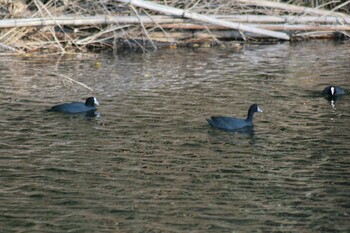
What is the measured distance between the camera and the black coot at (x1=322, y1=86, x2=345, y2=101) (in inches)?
726

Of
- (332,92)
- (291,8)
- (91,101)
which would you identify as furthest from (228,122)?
(291,8)

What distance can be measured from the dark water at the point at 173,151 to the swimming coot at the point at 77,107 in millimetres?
272

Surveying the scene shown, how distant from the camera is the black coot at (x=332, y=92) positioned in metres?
18.4

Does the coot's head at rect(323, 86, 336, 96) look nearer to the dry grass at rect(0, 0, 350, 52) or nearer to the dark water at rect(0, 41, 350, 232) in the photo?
the dark water at rect(0, 41, 350, 232)

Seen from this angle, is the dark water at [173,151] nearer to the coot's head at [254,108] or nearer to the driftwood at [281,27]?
the coot's head at [254,108]

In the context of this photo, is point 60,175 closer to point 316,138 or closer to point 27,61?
point 316,138

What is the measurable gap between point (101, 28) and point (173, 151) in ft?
38.8

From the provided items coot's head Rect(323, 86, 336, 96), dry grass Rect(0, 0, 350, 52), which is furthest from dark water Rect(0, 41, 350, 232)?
dry grass Rect(0, 0, 350, 52)

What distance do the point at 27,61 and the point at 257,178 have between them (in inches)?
490

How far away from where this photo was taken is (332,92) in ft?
60.5

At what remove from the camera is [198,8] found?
25328 mm

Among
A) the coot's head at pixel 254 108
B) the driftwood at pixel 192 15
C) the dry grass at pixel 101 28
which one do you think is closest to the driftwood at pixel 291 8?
the dry grass at pixel 101 28

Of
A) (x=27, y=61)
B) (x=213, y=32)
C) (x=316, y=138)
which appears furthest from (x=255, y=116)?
(x=213, y=32)

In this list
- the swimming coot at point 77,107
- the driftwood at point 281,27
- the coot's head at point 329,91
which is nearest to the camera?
the swimming coot at point 77,107
